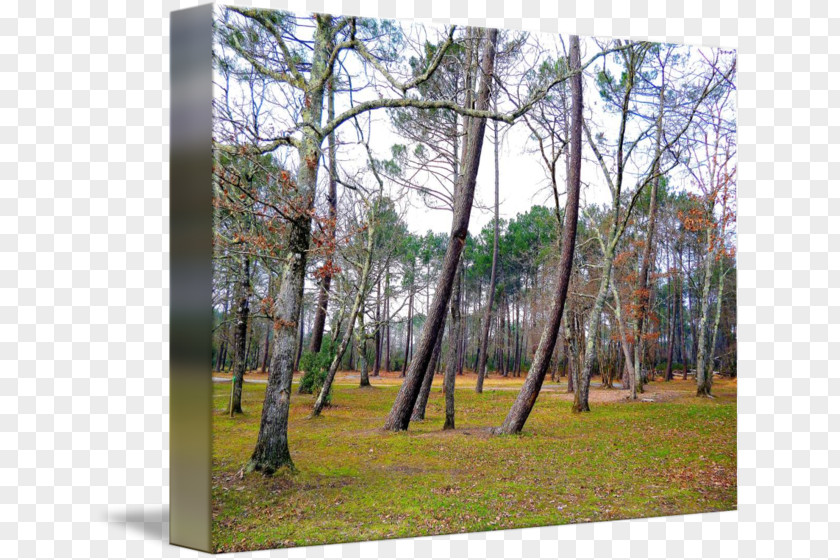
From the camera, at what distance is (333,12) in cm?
543

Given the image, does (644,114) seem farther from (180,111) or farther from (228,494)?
(228,494)

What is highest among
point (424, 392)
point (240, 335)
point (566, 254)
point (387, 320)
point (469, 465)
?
point (566, 254)

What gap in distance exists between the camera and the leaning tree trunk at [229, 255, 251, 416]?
194 inches

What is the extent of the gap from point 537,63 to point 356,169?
205 centimetres

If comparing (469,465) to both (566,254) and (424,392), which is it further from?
→ (566,254)

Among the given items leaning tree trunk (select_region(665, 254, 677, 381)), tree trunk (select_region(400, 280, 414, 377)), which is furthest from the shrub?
leaning tree trunk (select_region(665, 254, 677, 381))

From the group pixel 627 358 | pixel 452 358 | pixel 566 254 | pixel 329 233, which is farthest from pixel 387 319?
pixel 627 358

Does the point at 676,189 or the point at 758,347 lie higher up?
the point at 676,189

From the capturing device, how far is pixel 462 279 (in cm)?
625

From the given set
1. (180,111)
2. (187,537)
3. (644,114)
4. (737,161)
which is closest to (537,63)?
(644,114)

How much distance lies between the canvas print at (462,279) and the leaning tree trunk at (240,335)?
16mm

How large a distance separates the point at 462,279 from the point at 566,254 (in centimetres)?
108

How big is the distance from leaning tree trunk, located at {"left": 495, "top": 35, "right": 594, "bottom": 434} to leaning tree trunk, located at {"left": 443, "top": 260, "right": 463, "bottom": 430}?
673 millimetres

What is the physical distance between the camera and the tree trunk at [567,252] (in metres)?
6.29
